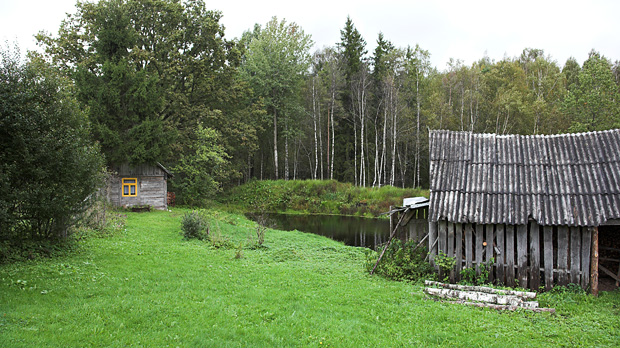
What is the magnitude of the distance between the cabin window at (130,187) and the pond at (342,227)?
410 inches

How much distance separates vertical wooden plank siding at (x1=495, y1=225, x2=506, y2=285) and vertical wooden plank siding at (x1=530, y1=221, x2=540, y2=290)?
74 centimetres

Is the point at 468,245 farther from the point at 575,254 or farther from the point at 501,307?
the point at 575,254

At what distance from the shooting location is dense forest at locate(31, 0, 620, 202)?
101ft

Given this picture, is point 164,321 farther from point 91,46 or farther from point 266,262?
point 91,46

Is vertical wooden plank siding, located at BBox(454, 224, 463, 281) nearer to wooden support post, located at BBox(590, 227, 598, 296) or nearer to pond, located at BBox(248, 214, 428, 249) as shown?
wooden support post, located at BBox(590, 227, 598, 296)

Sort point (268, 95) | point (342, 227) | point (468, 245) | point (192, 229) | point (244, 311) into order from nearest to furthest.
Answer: point (244, 311) → point (468, 245) → point (192, 229) → point (342, 227) → point (268, 95)

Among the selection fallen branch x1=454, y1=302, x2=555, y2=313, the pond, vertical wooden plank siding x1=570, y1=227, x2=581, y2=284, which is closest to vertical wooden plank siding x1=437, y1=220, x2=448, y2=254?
fallen branch x1=454, y1=302, x2=555, y2=313

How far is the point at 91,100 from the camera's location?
1137 inches

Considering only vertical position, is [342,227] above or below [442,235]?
below

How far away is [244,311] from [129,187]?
2603cm

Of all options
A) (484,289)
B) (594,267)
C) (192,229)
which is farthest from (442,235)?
(192,229)

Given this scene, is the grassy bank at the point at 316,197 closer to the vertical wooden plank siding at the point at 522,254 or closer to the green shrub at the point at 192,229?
the green shrub at the point at 192,229

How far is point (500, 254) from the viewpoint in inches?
467

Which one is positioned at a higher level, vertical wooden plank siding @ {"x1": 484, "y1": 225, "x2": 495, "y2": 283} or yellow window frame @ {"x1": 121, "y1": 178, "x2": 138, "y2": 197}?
yellow window frame @ {"x1": 121, "y1": 178, "x2": 138, "y2": 197}
